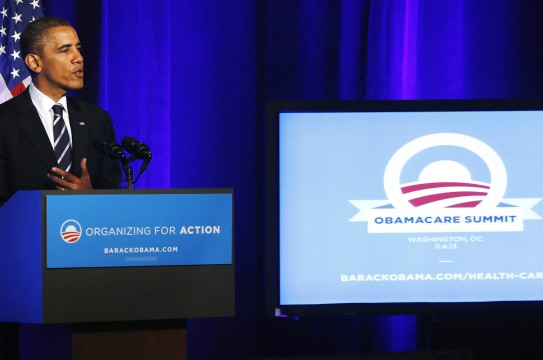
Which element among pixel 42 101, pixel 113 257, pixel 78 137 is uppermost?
pixel 42 101

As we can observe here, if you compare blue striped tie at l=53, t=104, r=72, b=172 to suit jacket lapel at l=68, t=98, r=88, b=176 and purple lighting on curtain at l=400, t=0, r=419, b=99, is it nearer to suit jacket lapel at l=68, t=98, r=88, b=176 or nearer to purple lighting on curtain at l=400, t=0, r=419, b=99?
suit jacket lapel at l=68, t=98, r=88, b=176

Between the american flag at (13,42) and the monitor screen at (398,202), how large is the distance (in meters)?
1.54

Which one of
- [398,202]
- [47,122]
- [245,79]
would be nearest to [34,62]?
[47,122]

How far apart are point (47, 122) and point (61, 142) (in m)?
0.10

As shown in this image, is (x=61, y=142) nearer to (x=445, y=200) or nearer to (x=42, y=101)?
(x=42, y=101)

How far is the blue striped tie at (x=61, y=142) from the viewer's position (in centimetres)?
315

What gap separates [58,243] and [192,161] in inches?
68.2

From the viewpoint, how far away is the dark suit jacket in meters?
3.13

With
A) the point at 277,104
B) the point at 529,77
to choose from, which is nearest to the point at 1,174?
the point at 277,104

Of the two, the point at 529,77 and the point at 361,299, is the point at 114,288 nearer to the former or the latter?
the point at 361,299

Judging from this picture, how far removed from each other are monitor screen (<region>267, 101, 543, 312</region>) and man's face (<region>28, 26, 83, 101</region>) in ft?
3.11

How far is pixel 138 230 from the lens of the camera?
216cm

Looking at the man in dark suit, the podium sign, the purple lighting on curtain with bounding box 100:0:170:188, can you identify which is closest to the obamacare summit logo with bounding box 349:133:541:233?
the podium sign

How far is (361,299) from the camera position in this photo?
2.72 metres
